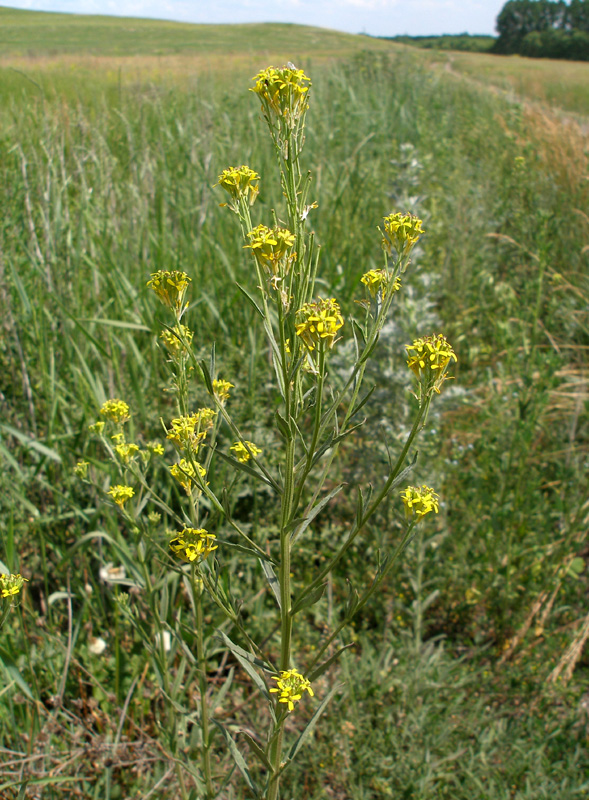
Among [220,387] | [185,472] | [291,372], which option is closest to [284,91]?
[291,372]

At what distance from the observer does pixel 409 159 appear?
11.1 ft

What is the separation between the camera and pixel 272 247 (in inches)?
33.5

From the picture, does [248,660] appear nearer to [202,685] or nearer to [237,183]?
[202,685]

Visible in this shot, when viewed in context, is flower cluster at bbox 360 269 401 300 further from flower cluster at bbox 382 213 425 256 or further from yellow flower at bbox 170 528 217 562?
yellow flower at bbox 170 528 217 562

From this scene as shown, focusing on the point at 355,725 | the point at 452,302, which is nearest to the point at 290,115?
the point at 355,725

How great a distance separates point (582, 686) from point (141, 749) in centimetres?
145

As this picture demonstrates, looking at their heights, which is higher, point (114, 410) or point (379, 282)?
point (379, 282)

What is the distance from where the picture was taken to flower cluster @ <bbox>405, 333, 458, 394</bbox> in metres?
0.89

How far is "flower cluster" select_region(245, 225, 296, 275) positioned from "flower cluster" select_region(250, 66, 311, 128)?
0.58ft

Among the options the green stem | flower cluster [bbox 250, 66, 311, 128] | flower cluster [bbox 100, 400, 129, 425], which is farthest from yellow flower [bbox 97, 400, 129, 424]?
flower cluster [bbox 250, 66, 311, 128]

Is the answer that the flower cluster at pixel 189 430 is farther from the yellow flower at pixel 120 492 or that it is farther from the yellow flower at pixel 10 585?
the yellow flower at pixel 10 585

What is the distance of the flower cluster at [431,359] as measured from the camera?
89 cm

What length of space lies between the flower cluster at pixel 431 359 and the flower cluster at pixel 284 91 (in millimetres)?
409

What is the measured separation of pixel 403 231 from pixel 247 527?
1.38m
